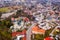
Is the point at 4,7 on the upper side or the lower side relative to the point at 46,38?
upper

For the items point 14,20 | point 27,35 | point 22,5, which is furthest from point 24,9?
point 27,35

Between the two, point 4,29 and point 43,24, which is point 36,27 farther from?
point 4,29

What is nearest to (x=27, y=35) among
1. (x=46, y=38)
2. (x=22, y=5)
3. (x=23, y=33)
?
(x=23, y=33)

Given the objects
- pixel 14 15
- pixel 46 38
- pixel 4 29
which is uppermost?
pixel 14 15

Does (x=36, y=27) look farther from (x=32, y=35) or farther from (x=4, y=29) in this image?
(x=4, y=29)

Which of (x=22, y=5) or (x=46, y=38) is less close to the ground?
(x=22, y=5)

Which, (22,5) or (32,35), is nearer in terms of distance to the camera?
(32,35)
